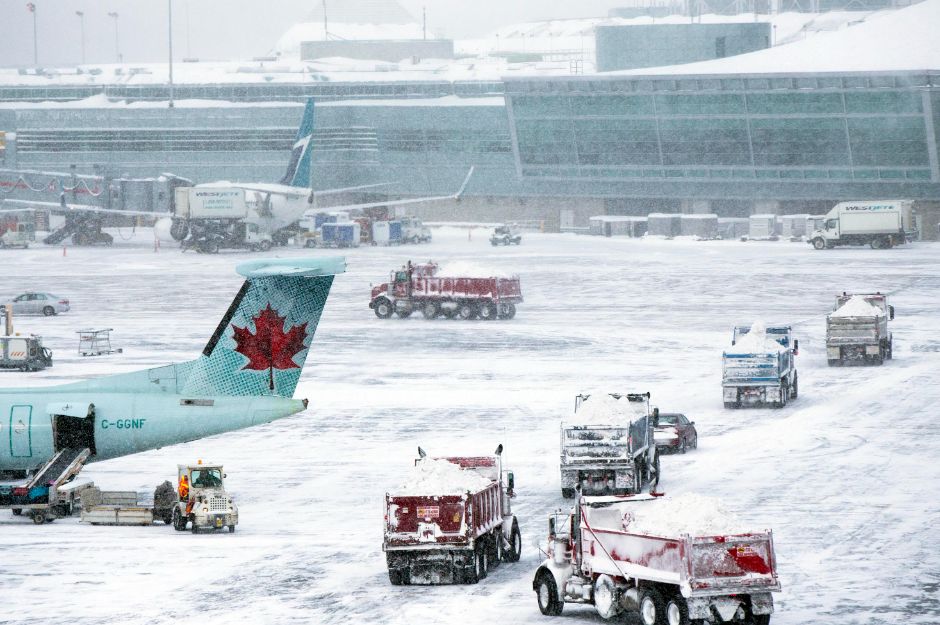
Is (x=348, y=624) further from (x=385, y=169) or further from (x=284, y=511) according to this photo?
(x=385, y=169)

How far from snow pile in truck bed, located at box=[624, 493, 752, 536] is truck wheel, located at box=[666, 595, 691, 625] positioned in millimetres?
1058

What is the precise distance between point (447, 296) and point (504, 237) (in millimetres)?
58959

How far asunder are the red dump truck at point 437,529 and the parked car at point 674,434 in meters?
14.6

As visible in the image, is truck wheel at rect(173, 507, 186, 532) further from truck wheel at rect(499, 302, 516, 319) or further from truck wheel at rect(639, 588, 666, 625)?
truck wheel at rect(499, 302, 516, 319)

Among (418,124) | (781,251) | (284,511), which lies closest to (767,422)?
(284,511)

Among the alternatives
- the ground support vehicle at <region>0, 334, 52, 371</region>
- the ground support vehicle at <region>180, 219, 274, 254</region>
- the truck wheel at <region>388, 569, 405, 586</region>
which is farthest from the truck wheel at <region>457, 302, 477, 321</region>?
the ground support vehicle at <region>180, 219, 274, 254</region>

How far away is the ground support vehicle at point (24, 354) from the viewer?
58.9 m

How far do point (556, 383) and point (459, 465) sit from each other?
25029mm

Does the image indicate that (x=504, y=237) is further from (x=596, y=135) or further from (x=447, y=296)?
(x=447, y=296)

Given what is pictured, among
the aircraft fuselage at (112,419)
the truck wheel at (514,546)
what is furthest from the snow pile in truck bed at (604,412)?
the aircraft fuselage at (112,419)

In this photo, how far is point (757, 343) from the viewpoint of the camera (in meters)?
50.1

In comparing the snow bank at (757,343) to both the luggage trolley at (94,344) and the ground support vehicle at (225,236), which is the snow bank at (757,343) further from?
the ground support vehicle at (225,236)

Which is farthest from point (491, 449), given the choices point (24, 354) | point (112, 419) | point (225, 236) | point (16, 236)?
point (16, 236)

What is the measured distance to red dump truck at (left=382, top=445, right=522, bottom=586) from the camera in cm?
2609
